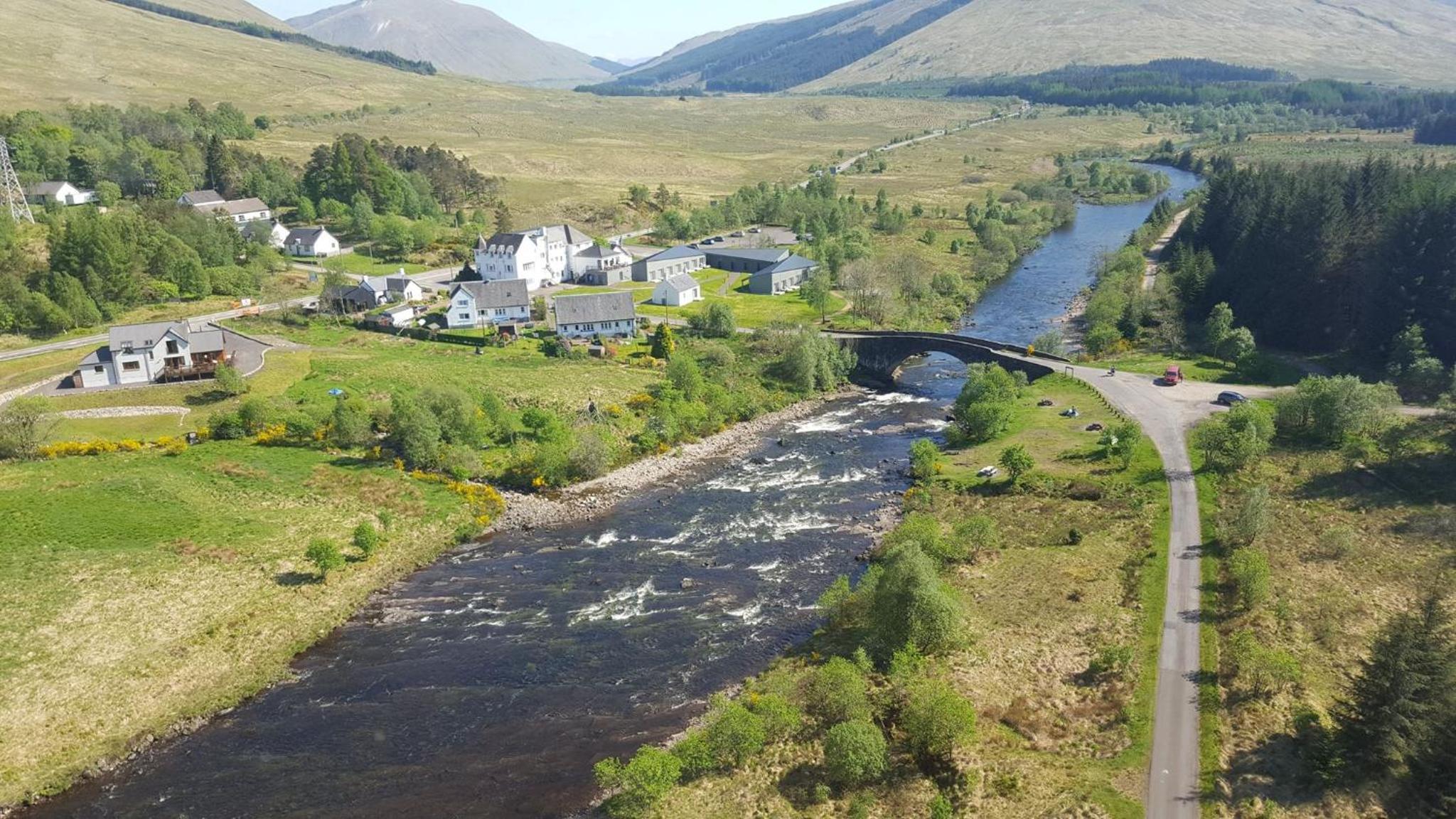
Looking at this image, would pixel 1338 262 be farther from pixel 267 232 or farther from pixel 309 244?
pixel 267 232

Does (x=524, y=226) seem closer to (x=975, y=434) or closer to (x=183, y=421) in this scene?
(x=183, y=421)

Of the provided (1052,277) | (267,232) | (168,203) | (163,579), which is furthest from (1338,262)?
(168,203)

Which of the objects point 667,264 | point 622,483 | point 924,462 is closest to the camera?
point 924,462

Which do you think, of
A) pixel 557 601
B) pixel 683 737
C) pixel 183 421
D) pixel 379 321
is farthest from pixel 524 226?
pixel 683 737

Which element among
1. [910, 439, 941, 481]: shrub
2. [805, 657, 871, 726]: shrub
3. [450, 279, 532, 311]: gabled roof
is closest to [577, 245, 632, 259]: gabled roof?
[450, 279, 532, 311]: gabled roof

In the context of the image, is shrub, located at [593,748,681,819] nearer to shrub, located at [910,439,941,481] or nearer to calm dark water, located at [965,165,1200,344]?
shrub, located at [910,439,941,481]

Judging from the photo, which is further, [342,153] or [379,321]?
[342,153]
